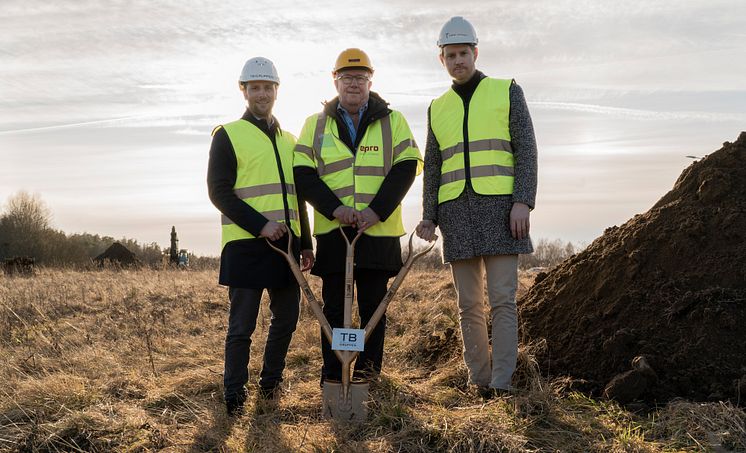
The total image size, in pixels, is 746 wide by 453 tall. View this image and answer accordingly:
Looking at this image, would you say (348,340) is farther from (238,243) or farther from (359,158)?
(359,158)

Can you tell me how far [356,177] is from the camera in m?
4.67

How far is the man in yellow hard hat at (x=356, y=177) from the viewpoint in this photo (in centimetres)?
463

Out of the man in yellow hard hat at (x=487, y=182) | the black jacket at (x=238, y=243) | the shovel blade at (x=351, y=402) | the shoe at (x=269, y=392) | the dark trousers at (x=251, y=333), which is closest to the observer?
the shovel blade at (x=351, y=402)

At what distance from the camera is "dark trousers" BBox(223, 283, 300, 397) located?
4797 mm

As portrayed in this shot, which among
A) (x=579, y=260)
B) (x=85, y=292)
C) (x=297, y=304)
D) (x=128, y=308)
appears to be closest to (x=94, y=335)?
(x=128, y=308)

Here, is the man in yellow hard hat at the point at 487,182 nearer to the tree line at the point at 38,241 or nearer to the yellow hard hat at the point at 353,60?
the yellow hard hat at the point at 353,60

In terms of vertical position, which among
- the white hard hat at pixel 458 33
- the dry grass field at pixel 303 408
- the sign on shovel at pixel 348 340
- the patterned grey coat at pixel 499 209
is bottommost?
the dry grass field at pixel 303 408

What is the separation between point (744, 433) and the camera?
13.1ft

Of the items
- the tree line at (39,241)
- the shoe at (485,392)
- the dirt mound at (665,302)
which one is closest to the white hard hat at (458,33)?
the dirt mound at (665,302)

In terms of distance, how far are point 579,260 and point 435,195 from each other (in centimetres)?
205

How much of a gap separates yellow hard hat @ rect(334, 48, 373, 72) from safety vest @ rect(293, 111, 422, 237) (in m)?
0.39

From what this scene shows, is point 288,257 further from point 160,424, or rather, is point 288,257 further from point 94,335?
point 94,335

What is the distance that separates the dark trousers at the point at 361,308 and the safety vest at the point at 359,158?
0.35 m

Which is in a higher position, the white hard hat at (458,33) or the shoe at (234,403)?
the white hard hat at (458,33)
